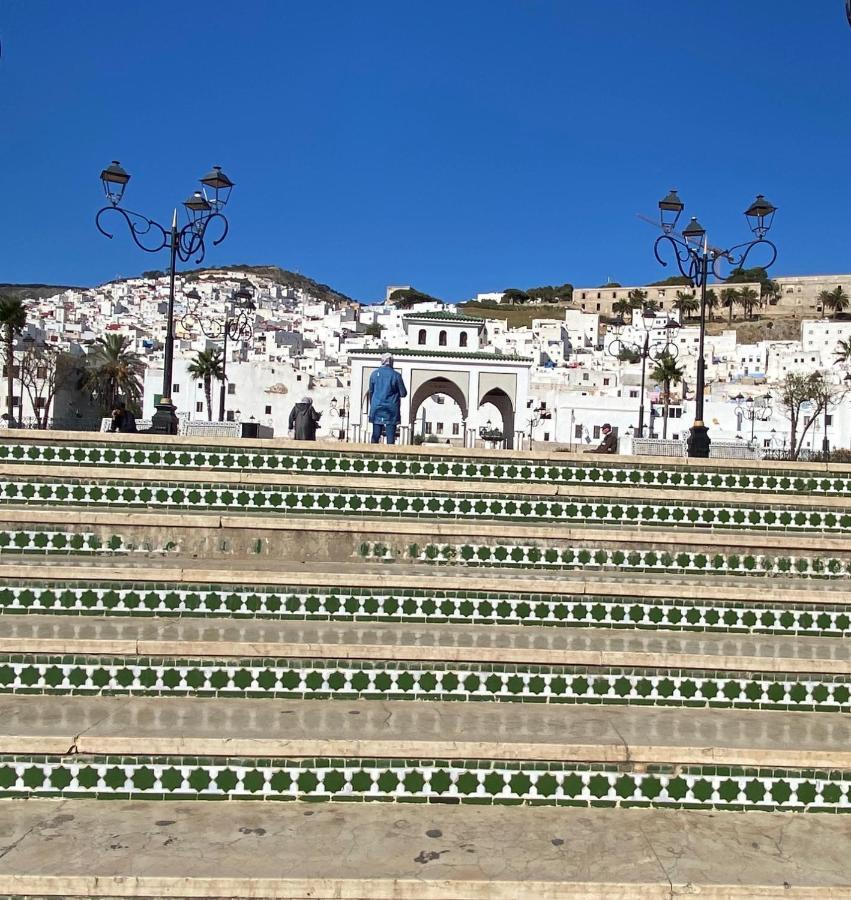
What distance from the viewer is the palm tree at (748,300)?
430 ft

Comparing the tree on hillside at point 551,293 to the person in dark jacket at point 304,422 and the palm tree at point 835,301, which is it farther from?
the person in dark jacket at point 304,422

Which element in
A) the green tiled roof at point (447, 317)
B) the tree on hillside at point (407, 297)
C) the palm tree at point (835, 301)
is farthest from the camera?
the tree on hillside at point (407, 297)

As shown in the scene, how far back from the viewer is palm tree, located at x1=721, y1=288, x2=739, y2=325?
131 metres

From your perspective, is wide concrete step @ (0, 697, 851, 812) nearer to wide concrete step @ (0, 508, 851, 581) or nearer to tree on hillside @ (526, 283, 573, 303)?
wide concrete step @ (0, 508, 851, 581)

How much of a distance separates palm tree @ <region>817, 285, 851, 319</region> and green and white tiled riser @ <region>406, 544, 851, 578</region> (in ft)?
424

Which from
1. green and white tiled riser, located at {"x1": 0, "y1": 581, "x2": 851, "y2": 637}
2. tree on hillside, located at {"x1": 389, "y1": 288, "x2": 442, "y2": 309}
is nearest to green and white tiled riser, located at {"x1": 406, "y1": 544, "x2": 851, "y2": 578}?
green and white tiled riser, located at {"x1": 0, "y1": 581, "x2": 851, "y2": 637}

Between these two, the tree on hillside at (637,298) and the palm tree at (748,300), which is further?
the tree on hillside at (637,298)

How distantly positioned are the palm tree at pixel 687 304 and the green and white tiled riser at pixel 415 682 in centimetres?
11827

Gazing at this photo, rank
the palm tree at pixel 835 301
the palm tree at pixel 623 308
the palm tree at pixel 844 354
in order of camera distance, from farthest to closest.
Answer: the palm tree at pixel 623 308 → the palm tree at pixel 835 301 → the palm tree at pixel 844 354

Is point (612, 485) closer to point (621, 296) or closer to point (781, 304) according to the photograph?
point (781, 304)

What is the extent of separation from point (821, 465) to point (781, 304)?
137 meters

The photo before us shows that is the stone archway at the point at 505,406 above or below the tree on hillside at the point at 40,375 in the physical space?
below

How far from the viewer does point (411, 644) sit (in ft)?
18.0

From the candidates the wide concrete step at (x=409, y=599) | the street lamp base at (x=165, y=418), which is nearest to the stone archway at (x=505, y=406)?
the street lamp base at (x=165, y=418)
